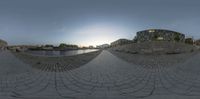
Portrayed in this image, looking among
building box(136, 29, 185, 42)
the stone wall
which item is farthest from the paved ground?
building box(136, 29, 185, 42)

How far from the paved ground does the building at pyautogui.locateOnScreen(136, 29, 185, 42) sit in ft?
1.55

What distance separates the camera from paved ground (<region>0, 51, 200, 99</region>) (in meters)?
2.45

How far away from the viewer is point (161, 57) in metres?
2.84

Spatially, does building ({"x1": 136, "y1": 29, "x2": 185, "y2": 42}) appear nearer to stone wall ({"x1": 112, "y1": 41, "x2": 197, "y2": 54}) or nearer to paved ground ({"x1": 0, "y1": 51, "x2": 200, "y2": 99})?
stone wall ({"x1": 112, "y1": 41, "x2": 197, "y2": 54})

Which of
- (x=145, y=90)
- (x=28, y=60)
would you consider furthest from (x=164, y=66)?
(x=28, y=60)

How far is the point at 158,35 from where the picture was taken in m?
3.02

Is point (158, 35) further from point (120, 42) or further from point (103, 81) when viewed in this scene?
point (103, 81)

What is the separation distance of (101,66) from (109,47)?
598 mm

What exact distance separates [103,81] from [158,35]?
4.10ft

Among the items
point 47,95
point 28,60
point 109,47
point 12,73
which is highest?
point 109,47

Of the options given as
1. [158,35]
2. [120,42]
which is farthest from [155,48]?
[120,42]

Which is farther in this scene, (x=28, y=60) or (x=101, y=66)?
(x=101, y=66)

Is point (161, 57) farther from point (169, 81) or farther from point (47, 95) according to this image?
point (47, 95)

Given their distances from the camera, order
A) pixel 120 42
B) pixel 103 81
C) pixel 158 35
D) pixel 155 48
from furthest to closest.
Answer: pixel 120 42
pixel 158 35
pixel 103 81
pixel 155 48
